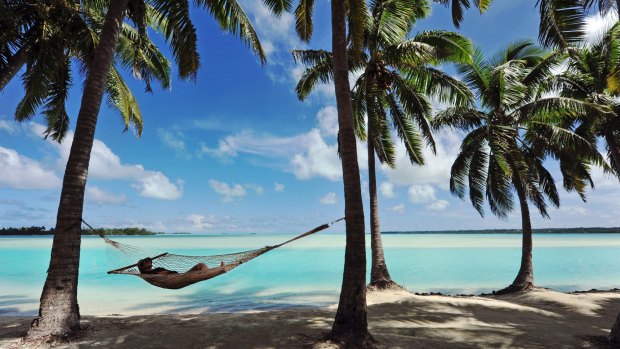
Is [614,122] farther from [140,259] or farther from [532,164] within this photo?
[140,259]

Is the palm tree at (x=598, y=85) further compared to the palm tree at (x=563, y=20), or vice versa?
the palm tree at (x=598, y=85)

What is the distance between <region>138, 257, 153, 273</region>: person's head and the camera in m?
4.64

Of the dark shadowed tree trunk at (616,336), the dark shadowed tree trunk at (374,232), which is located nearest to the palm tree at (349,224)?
the dark shadowed tree trunk at (616,336)

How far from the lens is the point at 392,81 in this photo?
28.0 feet

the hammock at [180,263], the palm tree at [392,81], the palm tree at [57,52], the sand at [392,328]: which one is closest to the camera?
the sand at [392,328]

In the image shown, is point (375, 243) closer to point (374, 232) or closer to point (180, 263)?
point (374, 232)

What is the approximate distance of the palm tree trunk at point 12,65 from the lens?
6262 millimetres

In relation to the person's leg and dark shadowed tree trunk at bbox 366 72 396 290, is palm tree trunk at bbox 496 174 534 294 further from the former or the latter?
the person's leg

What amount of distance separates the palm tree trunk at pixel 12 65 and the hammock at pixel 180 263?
392 centimetres

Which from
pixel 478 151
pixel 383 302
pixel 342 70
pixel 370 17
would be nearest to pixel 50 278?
pixel 342 70

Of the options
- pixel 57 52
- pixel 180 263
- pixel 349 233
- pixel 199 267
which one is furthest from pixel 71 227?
pixel 57 52

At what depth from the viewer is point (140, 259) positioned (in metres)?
4.80

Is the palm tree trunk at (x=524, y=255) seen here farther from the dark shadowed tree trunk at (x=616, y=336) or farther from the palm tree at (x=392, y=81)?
the dark shadowed tree trunk at (x=616, y=336)

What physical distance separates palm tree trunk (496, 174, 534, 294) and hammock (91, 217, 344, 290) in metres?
6.66
